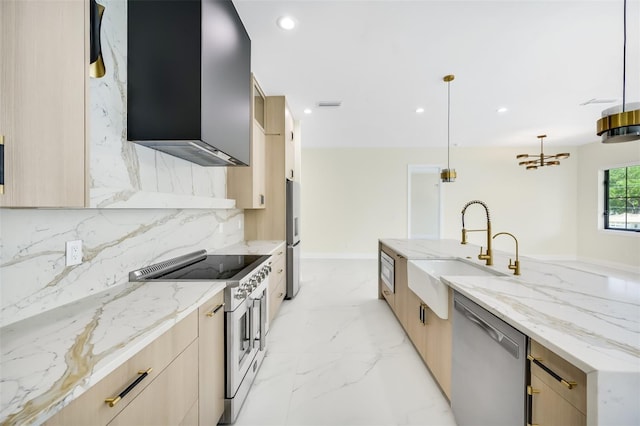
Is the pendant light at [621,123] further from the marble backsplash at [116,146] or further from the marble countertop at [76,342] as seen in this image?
the marble backsplash at [116,146]

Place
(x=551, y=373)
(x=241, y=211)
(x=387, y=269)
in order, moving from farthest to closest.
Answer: (x=241, y=211), (x=387, y=269), (x=551, y=373)

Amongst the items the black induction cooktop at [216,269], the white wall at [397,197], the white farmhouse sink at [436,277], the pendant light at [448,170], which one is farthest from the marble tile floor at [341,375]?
the white wall at [397,197]

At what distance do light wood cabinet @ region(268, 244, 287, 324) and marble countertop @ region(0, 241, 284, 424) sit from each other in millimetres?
1496

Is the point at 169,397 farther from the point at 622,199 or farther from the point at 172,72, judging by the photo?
the point at 622,199

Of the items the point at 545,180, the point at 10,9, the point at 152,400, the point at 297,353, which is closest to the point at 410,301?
the point at 297,353

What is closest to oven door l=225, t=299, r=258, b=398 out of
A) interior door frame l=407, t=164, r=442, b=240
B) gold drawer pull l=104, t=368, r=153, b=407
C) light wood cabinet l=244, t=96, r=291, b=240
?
gold drawer pull l=104, t=368, r=153, b=407

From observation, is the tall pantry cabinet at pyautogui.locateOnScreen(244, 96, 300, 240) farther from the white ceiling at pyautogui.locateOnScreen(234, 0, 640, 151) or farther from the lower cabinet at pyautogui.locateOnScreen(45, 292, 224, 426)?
the lower cabinet at pyautogui.locateOnScreen(45, 292, 224, 426)

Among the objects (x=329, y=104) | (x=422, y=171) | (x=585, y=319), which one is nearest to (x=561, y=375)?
(x=585, y=319)

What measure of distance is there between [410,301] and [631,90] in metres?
4.10

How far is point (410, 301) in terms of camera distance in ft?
8.00

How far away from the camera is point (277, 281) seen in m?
3.13

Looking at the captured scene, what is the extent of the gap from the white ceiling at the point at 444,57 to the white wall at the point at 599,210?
2114 millimetres

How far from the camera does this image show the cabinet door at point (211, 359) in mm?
1295

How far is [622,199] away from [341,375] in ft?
25.3
